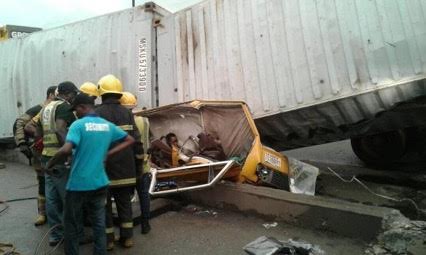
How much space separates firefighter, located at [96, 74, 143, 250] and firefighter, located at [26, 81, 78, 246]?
330mm

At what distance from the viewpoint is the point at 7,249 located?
4.01m

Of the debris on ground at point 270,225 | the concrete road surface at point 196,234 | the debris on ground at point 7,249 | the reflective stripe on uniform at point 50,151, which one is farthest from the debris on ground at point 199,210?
the debris on ground at point 7,249

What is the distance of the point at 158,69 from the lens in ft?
23.7

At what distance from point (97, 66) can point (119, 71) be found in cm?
48

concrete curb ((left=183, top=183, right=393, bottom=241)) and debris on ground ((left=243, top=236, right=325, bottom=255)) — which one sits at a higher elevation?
concrete curb ((left=183, top=183, right=393, bottom=241))

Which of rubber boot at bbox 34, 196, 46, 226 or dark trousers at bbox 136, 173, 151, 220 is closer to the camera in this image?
dark trousers at bbox 136, 173, 151, 220

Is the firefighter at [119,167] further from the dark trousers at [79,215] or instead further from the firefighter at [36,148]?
the firefighter at [36,148]

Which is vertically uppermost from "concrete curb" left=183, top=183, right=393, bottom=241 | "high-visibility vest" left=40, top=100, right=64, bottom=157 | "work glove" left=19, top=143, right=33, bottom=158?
"high-visibility vest" left=40, top=100, right=64, bottom=157

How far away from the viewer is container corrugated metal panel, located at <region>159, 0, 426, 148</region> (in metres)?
5.37

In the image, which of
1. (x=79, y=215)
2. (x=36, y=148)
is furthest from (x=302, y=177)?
(x=36, y=148)

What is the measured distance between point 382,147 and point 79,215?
19.0 feet

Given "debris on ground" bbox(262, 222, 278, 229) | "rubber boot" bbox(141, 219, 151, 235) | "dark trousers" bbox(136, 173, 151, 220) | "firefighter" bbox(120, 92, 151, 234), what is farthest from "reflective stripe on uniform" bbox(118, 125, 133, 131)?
"debris on ground" bbox(262, 222, 278, 229)

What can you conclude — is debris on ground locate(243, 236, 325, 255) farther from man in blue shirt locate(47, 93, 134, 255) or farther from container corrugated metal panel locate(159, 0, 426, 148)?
container corrugated metal panel locate(159, 0, 426, 148)

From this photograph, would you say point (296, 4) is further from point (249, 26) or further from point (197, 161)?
point (197, 161)
